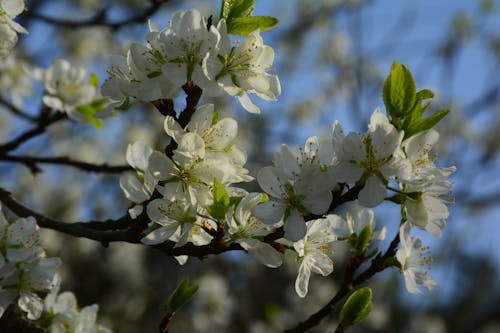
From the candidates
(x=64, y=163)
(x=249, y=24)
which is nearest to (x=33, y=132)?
(x=64, y=163)

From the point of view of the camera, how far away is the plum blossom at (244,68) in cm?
137

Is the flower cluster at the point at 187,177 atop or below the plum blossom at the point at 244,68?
below

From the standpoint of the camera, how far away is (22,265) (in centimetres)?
154

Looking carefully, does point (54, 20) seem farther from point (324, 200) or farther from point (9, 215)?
point (324, 200)

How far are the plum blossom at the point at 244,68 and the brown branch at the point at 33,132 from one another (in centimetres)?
108

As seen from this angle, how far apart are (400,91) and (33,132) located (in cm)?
151

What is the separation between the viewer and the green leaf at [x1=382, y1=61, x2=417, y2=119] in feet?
4.45

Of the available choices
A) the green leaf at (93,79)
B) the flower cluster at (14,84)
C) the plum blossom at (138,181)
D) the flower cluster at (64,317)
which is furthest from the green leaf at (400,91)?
the flower cluster at (14,84)

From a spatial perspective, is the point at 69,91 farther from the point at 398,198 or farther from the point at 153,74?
the point at 398,198

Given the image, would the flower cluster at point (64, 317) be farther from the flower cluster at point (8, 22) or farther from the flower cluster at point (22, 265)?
the flower cluster at point (8, 22)

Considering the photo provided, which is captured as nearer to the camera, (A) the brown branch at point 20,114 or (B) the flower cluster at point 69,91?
(B) the flower cluster at point 69,91

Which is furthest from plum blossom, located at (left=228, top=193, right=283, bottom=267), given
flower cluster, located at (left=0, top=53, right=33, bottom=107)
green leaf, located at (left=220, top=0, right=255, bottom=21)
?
flower cluster, located at (left=0, top=53, right=33, bottom=107)

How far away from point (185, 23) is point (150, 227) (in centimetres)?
54

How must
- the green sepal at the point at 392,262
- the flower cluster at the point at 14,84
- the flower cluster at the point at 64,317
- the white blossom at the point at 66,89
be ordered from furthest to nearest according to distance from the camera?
the flower cluster at the point at 14,84
the white blossom at the point at 66,89
the flower cluster at the point at 64,317
the green sepal at the point at 392,262
